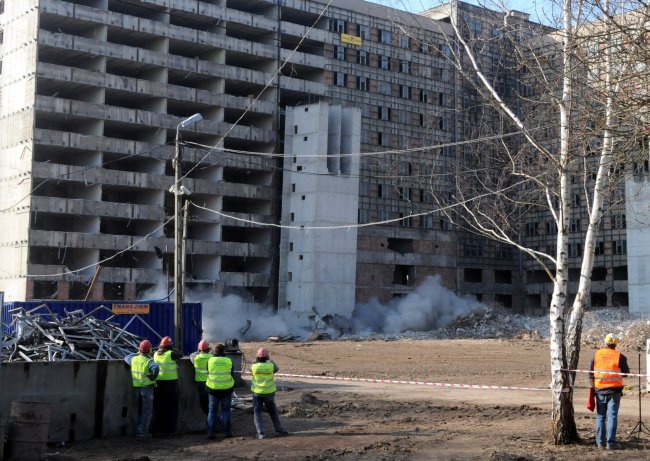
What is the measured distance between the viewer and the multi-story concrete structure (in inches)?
2488

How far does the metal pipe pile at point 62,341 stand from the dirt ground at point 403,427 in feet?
8.74

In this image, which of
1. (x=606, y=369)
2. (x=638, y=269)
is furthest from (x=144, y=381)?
(x=638, y=269)

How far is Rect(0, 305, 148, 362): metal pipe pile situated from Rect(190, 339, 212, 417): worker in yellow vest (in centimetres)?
230

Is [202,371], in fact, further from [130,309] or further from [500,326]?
[500,326]

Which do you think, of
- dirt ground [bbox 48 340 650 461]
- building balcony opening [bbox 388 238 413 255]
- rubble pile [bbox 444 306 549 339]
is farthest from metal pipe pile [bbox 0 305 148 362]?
building balcony opening [bbox 388 238 413 255]

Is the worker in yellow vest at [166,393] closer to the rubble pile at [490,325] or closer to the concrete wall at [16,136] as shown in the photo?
the concrete wall at [16,136]

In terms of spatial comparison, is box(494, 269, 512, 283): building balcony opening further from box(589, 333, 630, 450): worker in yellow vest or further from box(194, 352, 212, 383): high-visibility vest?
box(589, 333, 630, 450): worker in yellow vest

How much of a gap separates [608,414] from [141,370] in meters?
8.80

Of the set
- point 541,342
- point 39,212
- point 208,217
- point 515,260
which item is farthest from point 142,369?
point 515,260

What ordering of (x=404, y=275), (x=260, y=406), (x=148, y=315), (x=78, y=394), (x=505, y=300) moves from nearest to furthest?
(x=78, y=394)
(x=260, y=406)
(x=148, y=315)
(x=404, y=275)
(x=505, y=300)

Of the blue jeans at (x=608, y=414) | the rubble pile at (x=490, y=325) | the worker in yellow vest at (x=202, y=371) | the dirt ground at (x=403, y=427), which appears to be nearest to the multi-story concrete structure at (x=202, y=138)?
the rubble pile at (x=490, y=325)

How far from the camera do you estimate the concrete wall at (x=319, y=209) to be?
69500mm

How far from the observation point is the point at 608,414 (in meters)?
15.1

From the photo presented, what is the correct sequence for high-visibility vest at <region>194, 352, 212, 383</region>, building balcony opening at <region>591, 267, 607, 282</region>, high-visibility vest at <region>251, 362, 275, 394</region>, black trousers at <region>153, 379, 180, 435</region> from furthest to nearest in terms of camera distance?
building balcony opening at <region>591, 267, 607, 282</region>
high-visibility vest at <region>194, 352, 212, 383</region>
black trousers at <region>153, 379, 180, 435</region>
high-visibility vest at <region>251, 362, 275, 394</region>
